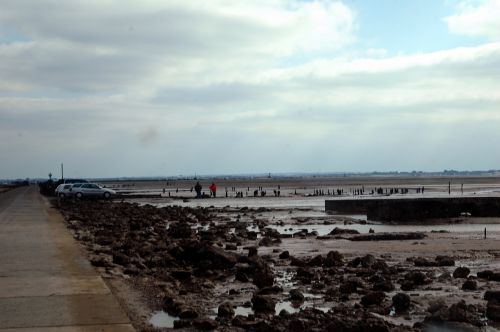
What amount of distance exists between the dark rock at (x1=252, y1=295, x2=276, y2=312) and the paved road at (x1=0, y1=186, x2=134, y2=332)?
89.3 inches

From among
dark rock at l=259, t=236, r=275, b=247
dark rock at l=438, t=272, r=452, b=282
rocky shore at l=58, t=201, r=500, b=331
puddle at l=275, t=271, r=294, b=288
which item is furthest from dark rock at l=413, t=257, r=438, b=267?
dark rock at l=259, t=236, r=275, b=247

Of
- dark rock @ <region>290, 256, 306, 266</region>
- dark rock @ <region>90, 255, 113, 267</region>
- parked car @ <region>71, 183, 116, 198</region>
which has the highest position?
parked car @ <region>71, 183, 116, 198</region>

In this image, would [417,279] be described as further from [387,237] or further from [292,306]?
[387,237]

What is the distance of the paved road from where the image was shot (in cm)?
840

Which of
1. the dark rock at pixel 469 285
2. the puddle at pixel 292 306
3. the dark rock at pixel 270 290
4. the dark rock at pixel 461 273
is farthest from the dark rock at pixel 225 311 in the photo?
the dark rock at pixel 461 273

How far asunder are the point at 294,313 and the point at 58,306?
345 cm

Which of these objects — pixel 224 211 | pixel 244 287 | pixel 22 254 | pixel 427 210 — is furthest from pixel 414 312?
pixel 224 211

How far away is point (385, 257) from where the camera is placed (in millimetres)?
17984

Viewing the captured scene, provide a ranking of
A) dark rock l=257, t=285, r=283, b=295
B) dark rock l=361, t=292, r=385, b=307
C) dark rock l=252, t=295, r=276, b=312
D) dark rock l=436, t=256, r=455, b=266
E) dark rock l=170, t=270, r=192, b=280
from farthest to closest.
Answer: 1. dark rock l=436, t=256, r=455, b=266
2. dark rock l=170, t=270, r=192, b=280
3. dark rock l=257, t=285, r=283, b=295
4. dark rock l=361, t=292, r=385, b=307
5. dark rock l=252, t=295, r=276, b=312

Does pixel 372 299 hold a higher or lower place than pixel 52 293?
lower

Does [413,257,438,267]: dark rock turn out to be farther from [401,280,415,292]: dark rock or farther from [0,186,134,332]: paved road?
[0,186,134,332]: paved road

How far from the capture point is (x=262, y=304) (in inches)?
412

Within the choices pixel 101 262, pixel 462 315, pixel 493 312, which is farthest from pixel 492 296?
pixel 101 262

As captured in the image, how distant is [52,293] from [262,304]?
3.35 metres
